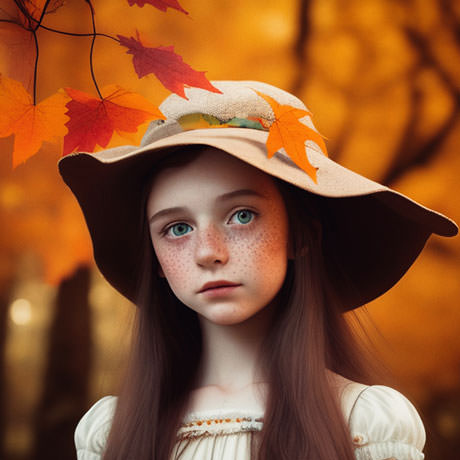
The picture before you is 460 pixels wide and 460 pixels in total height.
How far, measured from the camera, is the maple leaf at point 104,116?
3.03ft

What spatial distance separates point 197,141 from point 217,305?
0.78ft

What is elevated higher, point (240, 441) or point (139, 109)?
point (139, 109)

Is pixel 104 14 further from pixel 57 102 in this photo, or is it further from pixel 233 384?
pixel 233 384

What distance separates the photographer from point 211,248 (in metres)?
0.99

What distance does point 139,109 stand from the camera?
0.93m

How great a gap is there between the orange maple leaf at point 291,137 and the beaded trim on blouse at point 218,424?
0.36 meters

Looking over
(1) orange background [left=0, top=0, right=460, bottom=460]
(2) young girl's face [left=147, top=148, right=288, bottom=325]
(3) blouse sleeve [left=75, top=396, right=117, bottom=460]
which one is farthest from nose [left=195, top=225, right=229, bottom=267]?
(1) orange background [left=0, top=0, right=460, bottom=460]

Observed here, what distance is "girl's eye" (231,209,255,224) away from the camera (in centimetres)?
103

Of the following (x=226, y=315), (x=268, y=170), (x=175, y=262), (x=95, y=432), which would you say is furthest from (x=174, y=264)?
(x=95, y=432)

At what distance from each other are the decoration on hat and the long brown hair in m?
0.16

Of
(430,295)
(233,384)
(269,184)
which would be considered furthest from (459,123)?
(233,384)

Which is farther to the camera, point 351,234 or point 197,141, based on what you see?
point 351,234

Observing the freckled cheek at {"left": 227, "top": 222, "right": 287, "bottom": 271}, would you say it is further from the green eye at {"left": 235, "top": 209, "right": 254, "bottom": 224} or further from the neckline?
the neckline

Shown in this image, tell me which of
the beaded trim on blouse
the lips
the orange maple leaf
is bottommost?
the beaded trim on blouse
